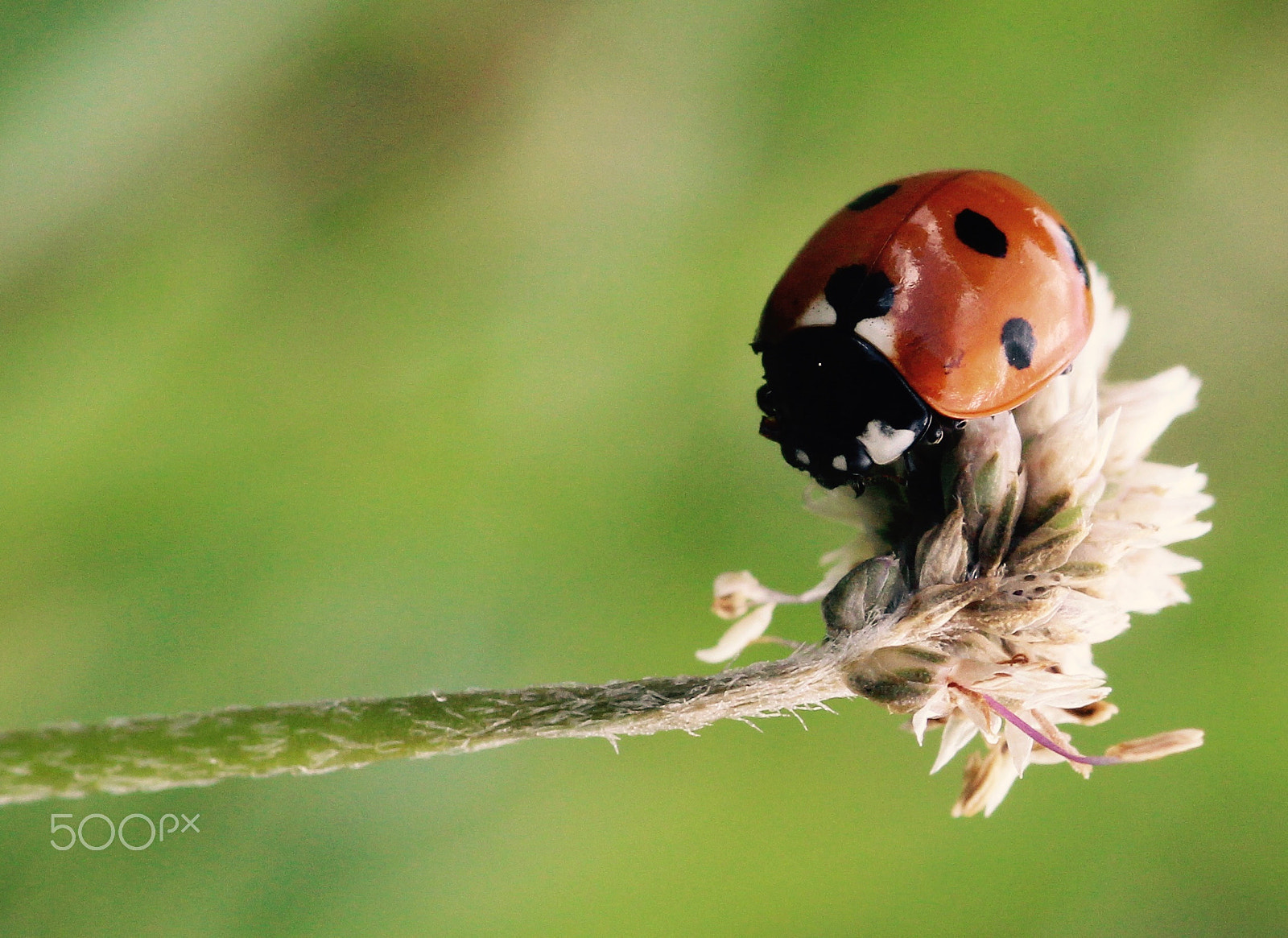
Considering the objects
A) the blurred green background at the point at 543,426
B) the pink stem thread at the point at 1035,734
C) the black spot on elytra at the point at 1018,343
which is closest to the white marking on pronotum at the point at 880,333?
the black spot on elytra at the point at 1018,343

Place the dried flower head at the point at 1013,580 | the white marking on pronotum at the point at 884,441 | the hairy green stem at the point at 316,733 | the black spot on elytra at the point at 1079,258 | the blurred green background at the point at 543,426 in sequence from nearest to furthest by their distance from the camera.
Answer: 1. the hairy green stem at the point at 316,733
2. the dried flower head at the point at 1013,580
3. the white marking on pronotum at the point at 884,441
4. the black spot on elytra at the point at 1079,258
5. the blurred green background at the point at 543,426

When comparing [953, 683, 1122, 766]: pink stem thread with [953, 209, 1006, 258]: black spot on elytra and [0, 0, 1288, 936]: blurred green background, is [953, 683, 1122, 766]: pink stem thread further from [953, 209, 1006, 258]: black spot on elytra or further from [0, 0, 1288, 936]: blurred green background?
[0, 0, 1288, 936]: blurred green background

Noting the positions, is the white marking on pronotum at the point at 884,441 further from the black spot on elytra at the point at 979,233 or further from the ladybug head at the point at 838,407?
the black spot on elytra at the point at 979,233

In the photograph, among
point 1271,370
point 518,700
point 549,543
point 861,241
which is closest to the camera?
point 518,700

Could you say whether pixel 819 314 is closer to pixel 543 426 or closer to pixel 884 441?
pixel 884 441

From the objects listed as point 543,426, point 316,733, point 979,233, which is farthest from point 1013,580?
point 543,426

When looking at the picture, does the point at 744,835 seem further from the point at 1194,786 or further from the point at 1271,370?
the point at 1271,370

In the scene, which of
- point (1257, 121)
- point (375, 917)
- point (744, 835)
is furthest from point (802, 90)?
point (375, 917)
